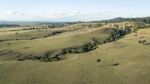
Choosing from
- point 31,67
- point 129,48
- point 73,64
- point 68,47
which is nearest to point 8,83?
point 31,67

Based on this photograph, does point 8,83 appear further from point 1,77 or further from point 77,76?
point 77,76

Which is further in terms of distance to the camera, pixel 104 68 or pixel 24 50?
pixel 24 50

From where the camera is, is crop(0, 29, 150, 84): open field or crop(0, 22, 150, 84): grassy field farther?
crop(0, 22, 150, 84): grassy field

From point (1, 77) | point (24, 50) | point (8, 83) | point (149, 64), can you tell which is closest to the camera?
point (8, 83)

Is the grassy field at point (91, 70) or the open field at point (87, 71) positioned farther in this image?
the grassy field at point (91, 70)

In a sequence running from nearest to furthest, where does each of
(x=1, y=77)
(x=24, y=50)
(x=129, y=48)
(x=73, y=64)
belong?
(x=1, y=77) < (x=73, y=64) < (x=129, y=48) < (x=24, y=50)

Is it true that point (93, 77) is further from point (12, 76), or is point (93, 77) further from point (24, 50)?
point (24, 50)

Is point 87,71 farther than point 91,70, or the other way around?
point 91,70

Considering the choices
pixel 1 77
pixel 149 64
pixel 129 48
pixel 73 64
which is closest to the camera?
pixel 1 77

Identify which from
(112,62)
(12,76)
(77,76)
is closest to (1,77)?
(12,76)
